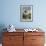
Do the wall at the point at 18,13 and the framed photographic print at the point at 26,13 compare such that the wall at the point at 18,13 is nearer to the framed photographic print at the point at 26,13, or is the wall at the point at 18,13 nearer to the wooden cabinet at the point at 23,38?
the framed photographic print at the point at 26,13

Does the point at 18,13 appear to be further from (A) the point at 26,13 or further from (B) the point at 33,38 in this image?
(B) the point at 33,38

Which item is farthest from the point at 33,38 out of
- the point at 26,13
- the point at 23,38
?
the point at 26,13

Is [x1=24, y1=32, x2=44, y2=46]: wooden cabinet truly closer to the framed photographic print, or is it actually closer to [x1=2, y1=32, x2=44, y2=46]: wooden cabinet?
[x1=2, y1=32, x2=44, y2=46]: wooden cabinet

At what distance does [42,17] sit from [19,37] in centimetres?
112

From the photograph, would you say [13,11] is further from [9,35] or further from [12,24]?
[9,35]

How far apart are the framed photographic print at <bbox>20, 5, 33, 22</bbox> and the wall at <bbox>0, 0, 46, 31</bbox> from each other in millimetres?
103

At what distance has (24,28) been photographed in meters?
4.45

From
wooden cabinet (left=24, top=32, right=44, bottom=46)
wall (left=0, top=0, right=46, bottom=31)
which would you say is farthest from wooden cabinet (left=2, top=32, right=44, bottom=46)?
wall (left=0, top=0, right=46, bottom=31)

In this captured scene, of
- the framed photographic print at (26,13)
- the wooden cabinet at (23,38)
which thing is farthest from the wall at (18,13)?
the wooden cabinet at (23,38)

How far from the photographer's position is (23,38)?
3.92 metres

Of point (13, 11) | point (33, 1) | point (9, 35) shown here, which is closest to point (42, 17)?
point (33, 1)

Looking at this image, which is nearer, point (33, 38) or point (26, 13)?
point (33, 38)

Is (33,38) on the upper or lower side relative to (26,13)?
lower

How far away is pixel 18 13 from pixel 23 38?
3.14 feet
